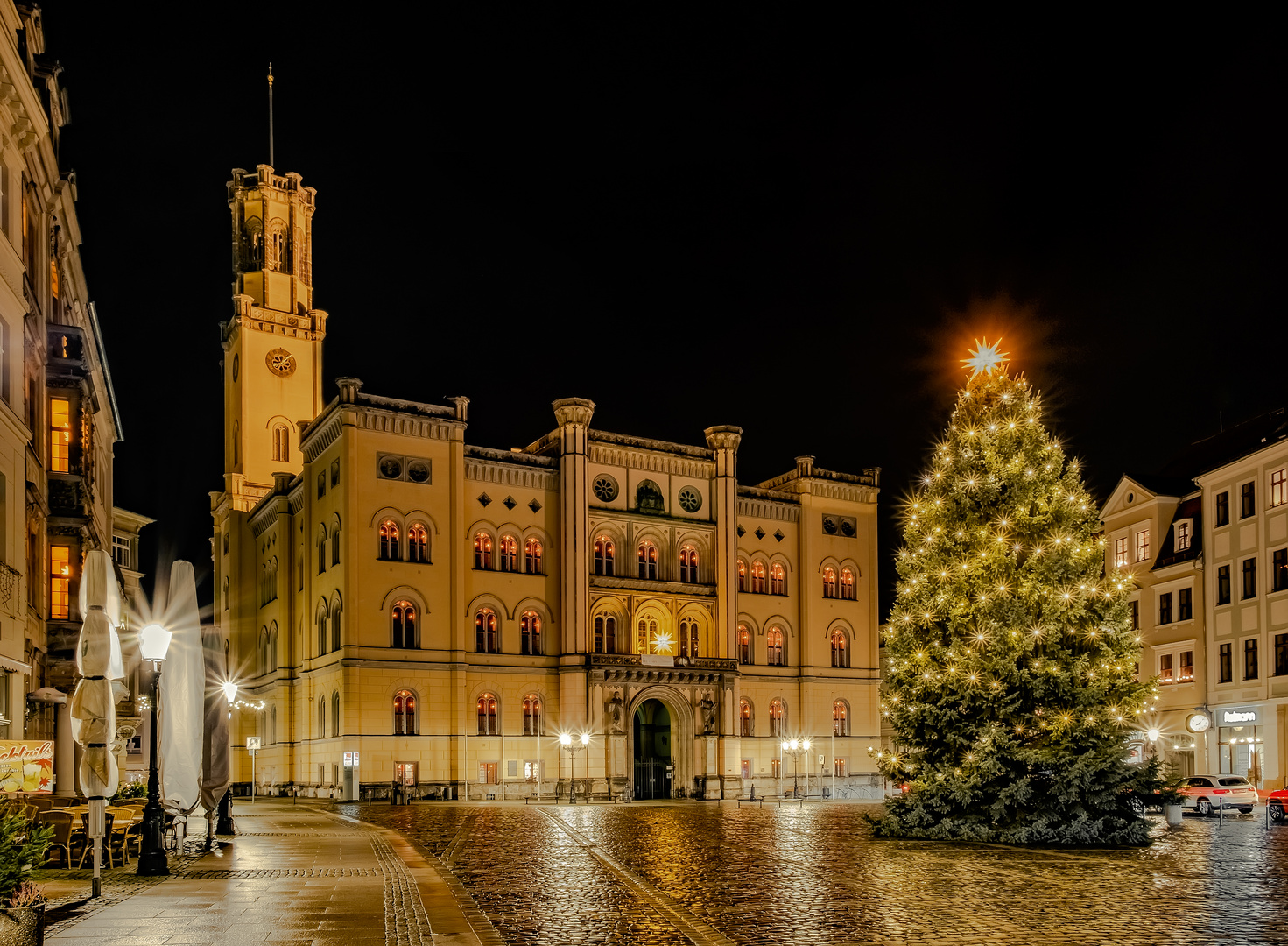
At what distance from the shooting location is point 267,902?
15641mm

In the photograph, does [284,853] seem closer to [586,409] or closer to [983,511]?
[983,511]

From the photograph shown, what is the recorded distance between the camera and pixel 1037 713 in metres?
27.2

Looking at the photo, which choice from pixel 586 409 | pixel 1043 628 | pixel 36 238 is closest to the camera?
pixel 1043 628

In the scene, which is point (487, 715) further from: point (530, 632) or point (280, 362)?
point (280, 362)

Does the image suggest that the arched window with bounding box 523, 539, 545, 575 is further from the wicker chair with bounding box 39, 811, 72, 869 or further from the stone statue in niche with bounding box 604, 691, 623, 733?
the wicker chair with bounding box 39, 811, 72, 869

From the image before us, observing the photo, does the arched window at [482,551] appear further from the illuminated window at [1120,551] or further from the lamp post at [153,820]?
the lamp post at [153,820]

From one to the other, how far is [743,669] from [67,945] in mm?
59117

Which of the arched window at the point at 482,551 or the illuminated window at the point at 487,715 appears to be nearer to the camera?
the illuminated window at the point at 487,715

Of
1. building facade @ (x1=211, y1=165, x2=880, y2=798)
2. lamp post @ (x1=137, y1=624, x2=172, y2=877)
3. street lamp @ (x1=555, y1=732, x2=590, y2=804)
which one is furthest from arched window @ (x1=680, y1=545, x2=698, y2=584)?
lamp post @ (x1=137, y1=624, x2=172, y2=877)

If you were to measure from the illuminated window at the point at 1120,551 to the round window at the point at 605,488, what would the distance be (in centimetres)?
2459

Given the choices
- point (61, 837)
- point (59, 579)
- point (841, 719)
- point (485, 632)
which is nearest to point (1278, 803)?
point (61, 837)

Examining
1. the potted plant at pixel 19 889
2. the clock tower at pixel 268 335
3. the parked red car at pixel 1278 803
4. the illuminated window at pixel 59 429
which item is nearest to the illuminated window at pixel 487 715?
the clock tower at pixel 268 335

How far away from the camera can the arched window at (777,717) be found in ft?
232

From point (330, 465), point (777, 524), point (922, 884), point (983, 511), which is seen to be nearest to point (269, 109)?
point (330, 465)
